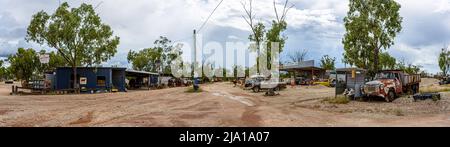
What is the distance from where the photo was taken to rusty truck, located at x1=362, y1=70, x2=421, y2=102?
22266 mm

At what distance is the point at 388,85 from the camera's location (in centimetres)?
2270

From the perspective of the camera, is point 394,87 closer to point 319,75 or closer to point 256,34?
point 256,34

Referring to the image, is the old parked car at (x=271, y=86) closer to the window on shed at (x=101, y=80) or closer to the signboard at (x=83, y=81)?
the window on shed at (x=101, y=80)

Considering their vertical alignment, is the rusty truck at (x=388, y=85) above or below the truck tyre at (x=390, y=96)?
above

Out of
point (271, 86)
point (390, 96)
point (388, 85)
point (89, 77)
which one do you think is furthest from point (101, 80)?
point (390, 96)

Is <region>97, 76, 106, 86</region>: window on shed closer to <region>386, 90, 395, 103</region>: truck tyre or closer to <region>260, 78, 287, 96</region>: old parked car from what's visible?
<region>260, 78, 287, 96</region>: old parked car

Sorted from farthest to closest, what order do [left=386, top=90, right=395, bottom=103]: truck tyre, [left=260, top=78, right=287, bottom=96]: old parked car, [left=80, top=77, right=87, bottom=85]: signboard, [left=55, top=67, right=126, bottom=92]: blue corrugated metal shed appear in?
1. [left=80, top=77, right=87, bottom=85]: signboard
2. [left=55, top=67, right=126, bottom=92]: blue corrugated metal shed
3. [left=260, top=78, right=287, bottom=96]: old parked car
4. [left=386, top=90, right=395, bottom=103]: truck tyre

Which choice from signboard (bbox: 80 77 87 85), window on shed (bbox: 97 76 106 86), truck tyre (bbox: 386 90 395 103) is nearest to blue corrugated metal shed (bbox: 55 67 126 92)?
window on shed (bbox: 97 76 106 86)

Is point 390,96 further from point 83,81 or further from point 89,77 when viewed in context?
point 83,81

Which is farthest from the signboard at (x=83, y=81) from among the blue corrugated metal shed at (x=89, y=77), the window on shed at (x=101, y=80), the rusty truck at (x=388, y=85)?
the rusty truck at (x=388, y=85)

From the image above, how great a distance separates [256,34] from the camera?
178ft

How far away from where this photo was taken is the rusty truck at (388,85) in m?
22.3
